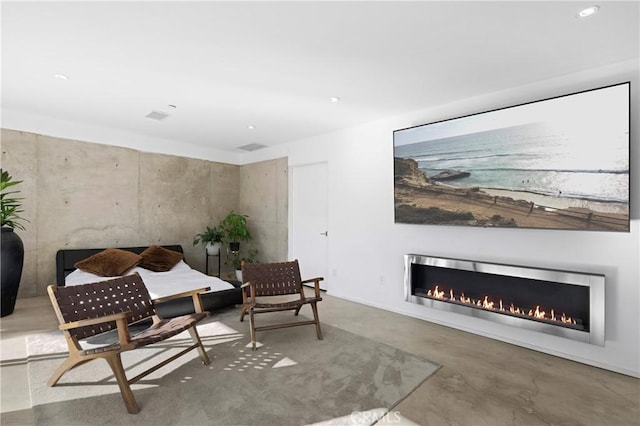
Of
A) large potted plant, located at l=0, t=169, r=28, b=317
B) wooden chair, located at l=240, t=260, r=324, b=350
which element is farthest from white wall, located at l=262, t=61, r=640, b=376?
large potted plant, located at l=0, t=169, r=28, b=317

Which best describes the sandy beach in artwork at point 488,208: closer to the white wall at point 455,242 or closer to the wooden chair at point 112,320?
the white wall at point 455,242

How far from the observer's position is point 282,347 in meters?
3.08

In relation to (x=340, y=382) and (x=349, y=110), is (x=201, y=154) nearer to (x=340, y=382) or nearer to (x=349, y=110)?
(x=349, y=110)

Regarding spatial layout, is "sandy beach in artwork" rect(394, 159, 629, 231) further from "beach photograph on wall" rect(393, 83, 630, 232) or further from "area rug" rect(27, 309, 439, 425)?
"area rug" rect(27, 309, 439, 425)

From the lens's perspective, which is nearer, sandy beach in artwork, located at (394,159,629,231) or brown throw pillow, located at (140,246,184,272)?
sandy beach in artwork, located at (394,159,629,231)

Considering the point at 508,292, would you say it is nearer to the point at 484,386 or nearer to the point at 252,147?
the point at 484,386

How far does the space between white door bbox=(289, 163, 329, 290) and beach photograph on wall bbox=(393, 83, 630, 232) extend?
1.71 m

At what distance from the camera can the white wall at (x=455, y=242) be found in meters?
2.70

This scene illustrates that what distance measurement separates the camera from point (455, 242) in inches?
147

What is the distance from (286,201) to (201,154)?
82.3 inches

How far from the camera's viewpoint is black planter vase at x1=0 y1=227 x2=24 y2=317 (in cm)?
382

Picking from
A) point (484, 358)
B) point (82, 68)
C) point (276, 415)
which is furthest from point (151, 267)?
point (484, 358)

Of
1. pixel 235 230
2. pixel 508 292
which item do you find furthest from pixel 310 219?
pixel 508 292

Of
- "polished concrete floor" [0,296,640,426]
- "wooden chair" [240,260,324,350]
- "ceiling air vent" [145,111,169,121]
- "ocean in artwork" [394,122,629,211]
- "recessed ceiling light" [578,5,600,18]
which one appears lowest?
"polished concrete floor" [0,296,640,426]
